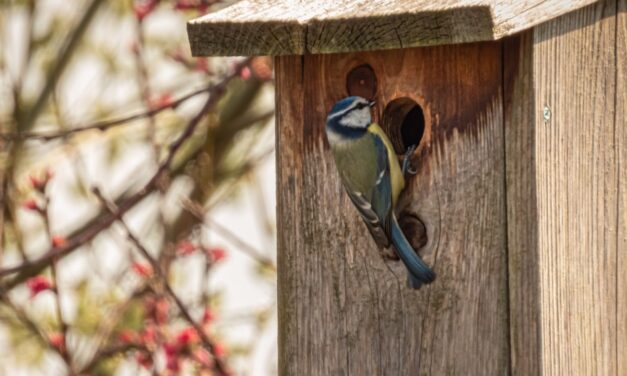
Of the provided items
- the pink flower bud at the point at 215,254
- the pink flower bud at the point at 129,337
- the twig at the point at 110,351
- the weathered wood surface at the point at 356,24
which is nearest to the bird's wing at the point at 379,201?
the weathered wood surface at the point at 356,24

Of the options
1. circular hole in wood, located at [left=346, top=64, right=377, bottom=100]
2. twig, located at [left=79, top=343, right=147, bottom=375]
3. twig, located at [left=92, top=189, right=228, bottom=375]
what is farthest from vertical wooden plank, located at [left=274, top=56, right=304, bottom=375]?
twig, located at [left=79, top=343, right=147, bottom=375]

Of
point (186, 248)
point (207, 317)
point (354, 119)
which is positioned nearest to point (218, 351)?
point (207, 317)

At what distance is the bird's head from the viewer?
7.24 feet

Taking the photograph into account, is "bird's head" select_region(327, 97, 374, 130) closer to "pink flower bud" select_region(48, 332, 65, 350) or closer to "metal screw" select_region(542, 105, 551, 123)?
"metal screw" select_region(542, 105, 551, 123)

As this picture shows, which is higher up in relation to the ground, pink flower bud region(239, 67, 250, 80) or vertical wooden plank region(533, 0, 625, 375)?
pink flower bud region(239, 67, 250, 80)

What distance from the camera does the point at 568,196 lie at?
2.22 metres

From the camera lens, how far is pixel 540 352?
2131mm

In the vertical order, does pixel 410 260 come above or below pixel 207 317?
above

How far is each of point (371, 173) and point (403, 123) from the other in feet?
0.74

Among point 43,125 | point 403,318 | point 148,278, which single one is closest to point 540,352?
point 403,318

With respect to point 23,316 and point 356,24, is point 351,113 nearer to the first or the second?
point 356,24

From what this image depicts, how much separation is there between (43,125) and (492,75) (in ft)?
8.71

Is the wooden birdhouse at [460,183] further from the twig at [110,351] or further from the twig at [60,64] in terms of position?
the twig at [60,64]

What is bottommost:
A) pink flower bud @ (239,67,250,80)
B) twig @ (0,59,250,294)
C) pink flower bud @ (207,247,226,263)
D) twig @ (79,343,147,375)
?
twig @ (79,343,147,375)
